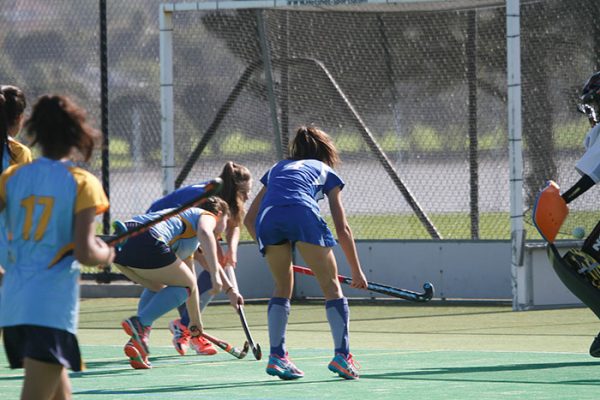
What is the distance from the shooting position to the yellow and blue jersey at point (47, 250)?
4719 millimetres

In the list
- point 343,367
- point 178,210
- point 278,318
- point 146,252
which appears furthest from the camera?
point 146,252

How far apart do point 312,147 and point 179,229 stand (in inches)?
54.8

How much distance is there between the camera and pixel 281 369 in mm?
7820

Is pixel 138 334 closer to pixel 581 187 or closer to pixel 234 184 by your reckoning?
pixel 234 184

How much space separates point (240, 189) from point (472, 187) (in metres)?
5.36

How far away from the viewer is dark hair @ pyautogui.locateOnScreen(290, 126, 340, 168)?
27.0 feet

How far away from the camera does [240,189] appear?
9367 millimetres

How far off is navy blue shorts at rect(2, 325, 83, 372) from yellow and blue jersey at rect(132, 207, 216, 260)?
4193 millimetres

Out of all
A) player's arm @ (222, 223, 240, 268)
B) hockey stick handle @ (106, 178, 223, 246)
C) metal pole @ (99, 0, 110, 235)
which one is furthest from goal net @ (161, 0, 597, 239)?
hockey stick handle @ (106, 178, 223, 246)

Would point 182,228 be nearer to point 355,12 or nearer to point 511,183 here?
point 511,183

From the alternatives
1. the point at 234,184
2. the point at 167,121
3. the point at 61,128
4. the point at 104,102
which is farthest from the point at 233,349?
the point at 104,102

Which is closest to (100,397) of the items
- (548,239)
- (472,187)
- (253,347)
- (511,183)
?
(253,347)

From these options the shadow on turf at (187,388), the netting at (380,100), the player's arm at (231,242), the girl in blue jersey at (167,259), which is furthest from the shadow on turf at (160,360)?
the netting at (380,100)

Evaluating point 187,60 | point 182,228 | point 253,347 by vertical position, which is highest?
point 187,60
